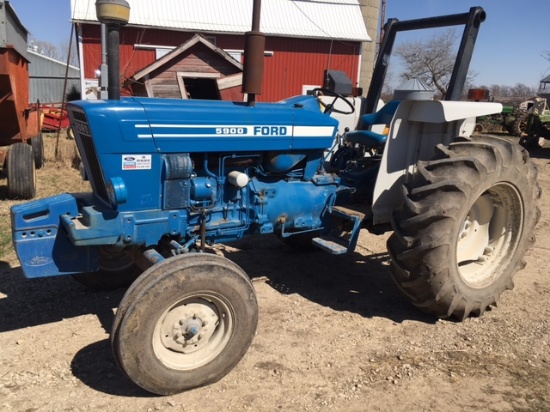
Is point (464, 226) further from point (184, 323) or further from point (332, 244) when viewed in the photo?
point (184, 323)

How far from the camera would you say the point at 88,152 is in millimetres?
3238

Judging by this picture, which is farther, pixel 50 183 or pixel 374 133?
pixel 50 183

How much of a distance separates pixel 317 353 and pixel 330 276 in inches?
54.0

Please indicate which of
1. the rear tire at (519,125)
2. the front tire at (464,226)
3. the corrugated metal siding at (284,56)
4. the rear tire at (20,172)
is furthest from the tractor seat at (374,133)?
the rear tire at (519,125)

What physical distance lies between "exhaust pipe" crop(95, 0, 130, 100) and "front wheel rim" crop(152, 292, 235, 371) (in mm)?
1341

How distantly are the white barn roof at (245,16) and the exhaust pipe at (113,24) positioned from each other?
12529 mm

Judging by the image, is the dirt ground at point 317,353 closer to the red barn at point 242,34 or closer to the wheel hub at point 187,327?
the wheel hub at point 187,327

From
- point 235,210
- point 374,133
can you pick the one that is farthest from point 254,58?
point 374,133

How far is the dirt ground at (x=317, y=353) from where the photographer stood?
2816 millimetres

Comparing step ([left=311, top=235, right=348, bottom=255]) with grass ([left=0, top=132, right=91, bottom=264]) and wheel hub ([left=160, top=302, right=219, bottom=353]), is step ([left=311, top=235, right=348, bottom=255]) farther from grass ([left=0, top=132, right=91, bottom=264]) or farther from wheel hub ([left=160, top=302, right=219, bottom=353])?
grass ([left=0, top=132, right=91, bottom=264])

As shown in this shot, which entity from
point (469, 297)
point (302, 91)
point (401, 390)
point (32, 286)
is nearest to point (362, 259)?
point (469, 297)

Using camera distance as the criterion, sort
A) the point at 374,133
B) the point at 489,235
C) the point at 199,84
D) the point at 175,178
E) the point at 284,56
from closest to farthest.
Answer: the point at 175,178, the point at 489,235, the point at 374,133, the point at 199,84, the point at 284,56

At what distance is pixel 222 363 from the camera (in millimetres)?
2904

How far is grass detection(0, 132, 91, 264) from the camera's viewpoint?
521 cm
